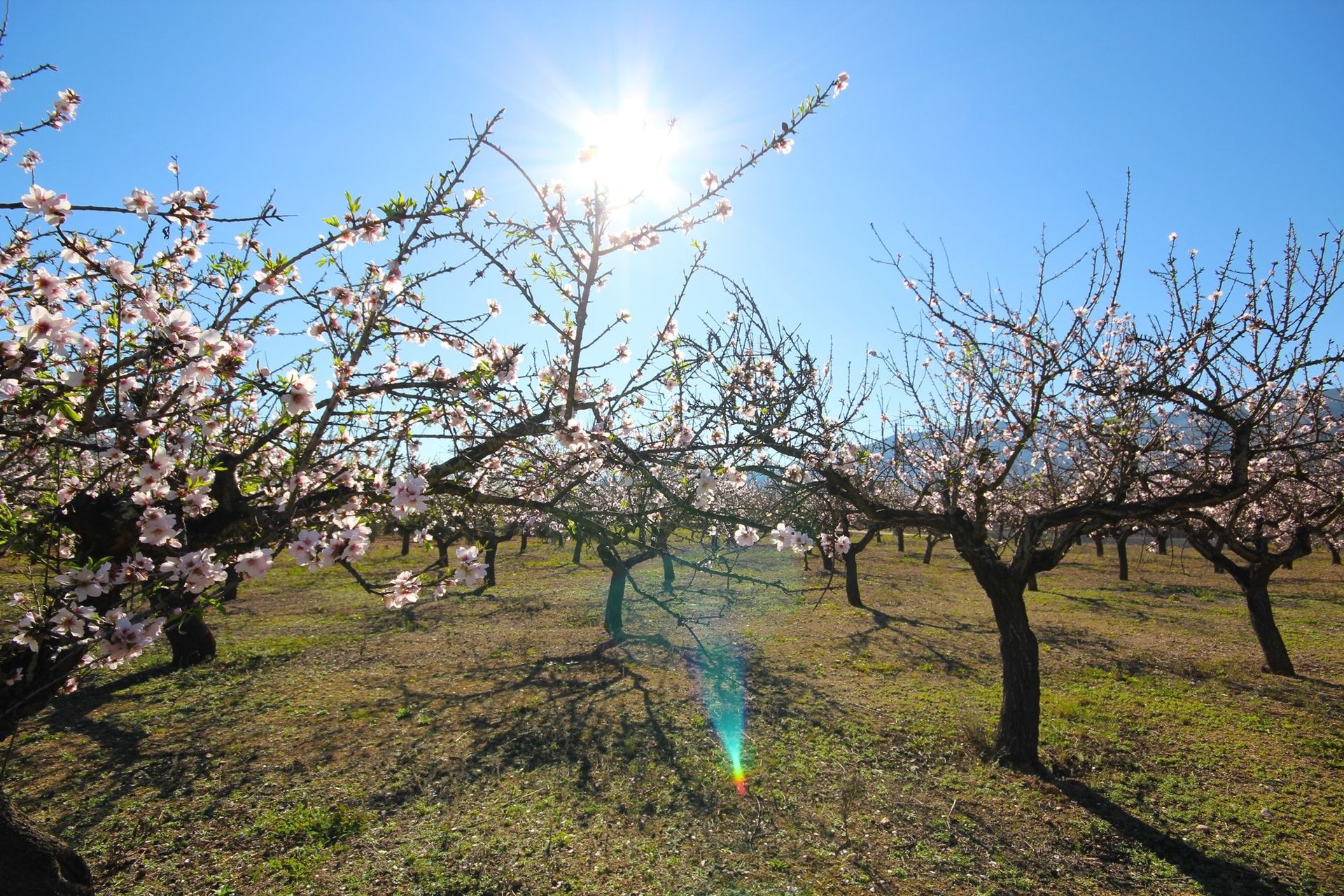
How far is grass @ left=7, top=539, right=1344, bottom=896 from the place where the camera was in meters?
5.51

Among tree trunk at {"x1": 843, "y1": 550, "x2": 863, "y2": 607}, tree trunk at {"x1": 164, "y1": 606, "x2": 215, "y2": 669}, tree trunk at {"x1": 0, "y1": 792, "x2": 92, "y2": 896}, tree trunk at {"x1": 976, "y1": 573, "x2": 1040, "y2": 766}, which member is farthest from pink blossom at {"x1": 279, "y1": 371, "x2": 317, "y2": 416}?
tree trunk at {"x1": 843, "y1": 550, "x2": 863, "y2": 607}

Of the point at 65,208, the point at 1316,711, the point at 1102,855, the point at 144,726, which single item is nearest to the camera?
the point at 65,208

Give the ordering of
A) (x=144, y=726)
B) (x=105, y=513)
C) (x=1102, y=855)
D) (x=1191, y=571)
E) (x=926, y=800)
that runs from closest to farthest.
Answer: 1. (x=105, y=513)
2. (x=1102, y=855)
3. (x=926, y=800)
4. (x=144, y=726)
5. (x=1191, y=571)

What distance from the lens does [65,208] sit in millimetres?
3162

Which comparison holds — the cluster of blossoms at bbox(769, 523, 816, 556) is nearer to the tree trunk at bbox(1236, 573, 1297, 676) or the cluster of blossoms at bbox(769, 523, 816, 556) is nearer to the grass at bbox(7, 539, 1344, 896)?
the grass at bbox(7, 539, 1344, 896)

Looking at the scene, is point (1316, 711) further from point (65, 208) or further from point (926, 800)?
point (65, 208)

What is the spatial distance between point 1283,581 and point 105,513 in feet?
112

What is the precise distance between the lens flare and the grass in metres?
0.21

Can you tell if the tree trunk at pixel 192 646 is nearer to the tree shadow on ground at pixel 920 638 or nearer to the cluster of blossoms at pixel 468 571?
the cluster of blossoms at pixel 468 571

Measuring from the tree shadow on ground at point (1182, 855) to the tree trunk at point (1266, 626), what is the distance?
752cm

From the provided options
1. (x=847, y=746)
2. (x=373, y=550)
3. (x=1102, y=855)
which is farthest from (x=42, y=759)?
(x=373, y=550)

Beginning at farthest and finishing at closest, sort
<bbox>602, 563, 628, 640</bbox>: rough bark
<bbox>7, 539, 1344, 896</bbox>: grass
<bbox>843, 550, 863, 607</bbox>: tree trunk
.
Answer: <bbox>843, 550, 863, 607</bbox>: tree trunk
<bbox>602, 563, 628, 640</bbox>: rough bark
<bbox>7, 539, 1344, 896</bbox>: grass

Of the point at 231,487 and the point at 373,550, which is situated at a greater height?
the point at 231,487

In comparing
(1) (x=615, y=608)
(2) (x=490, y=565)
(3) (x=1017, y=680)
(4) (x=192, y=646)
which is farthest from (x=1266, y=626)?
(4) (x=192, y=646)
